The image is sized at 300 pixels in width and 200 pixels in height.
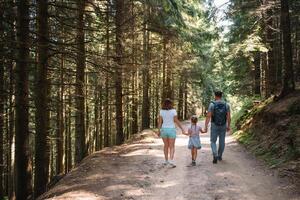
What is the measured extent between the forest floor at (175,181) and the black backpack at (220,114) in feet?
3.81

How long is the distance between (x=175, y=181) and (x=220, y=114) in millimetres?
2760

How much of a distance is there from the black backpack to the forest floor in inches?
45.8

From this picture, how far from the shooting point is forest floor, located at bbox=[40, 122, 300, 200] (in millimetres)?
7805

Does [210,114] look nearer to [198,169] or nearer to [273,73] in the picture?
[198,169]

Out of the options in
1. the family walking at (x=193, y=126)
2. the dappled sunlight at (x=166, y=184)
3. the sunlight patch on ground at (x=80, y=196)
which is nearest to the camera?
the sunlight patch on ground at (x=80, y=196)

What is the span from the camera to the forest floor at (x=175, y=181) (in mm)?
7805

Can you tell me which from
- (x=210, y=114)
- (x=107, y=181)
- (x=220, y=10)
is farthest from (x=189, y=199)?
(x=220, y=10)

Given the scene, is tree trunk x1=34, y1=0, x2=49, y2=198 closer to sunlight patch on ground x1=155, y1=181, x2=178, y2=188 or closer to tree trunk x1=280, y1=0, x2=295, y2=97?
sunlight patch on ground x1=155, y1=181, x2=178, y2=188

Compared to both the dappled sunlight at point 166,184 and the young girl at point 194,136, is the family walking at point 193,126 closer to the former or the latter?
the young girl at point 194,136

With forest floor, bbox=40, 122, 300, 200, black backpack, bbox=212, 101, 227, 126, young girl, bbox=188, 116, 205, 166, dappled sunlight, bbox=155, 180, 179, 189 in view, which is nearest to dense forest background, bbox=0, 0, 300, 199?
forest floor, bbox=40, 122, 300, 200

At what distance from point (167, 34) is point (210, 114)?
8528 mm

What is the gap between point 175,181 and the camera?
352 inches

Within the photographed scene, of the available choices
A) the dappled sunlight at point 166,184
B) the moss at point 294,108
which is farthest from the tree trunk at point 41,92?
the moss at point 294,108

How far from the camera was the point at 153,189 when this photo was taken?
834 centimetres
